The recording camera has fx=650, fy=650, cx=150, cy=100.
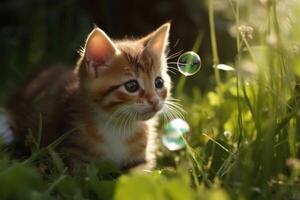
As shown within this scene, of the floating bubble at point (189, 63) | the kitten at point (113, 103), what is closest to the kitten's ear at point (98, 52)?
the kitten at point (113, 103)

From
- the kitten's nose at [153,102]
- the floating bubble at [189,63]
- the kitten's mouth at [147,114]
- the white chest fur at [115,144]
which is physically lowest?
the white chest fur at [115,144]

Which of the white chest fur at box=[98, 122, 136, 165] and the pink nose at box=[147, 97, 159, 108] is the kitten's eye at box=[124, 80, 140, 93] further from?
the white chest fur at box=[98, 122, 136, 165]

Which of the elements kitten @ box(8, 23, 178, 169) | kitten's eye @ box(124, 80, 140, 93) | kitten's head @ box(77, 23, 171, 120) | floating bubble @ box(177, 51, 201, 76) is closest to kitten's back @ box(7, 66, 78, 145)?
kitten @ box(8, 23, 178, 169)

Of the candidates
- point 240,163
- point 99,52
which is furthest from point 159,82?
point 240,163

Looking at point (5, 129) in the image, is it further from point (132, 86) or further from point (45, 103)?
point (132, 86)

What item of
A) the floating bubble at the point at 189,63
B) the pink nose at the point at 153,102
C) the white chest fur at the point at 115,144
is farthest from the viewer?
the white chest fur at the point at 115,144

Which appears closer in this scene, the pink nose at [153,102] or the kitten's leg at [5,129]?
the pink nose at [153,102]

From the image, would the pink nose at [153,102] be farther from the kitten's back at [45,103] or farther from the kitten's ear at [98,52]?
the kitten's back at [45,103]

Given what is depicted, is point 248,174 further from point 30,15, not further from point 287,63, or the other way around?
point 30,15
